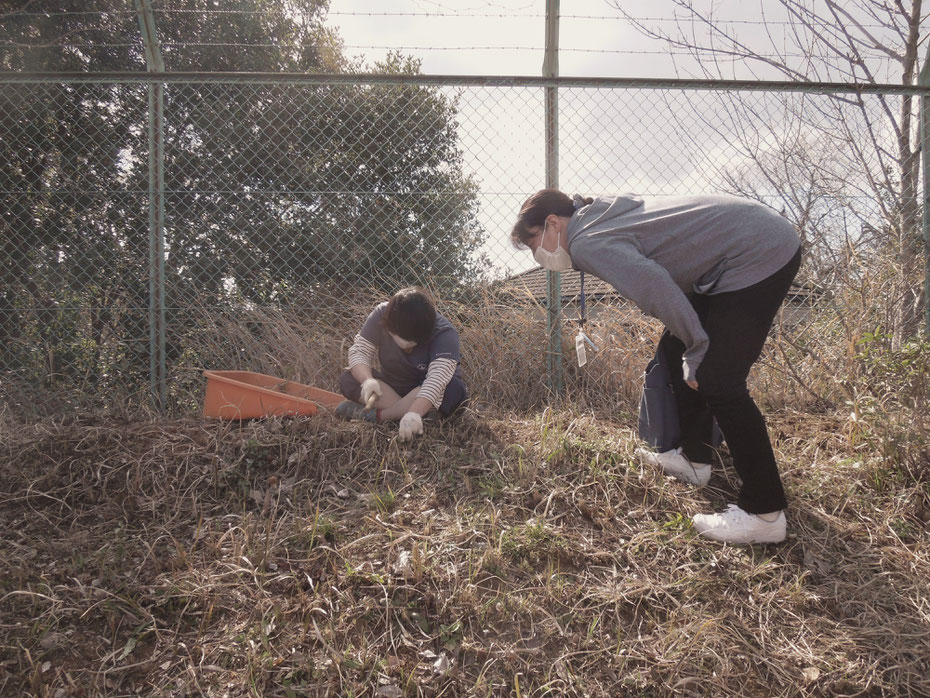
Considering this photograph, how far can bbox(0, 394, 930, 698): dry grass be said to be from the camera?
5.59 ft

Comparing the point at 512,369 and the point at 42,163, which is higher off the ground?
the point at 42,163

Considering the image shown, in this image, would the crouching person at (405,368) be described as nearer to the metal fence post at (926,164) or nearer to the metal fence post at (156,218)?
the metal fence post at (156,218)

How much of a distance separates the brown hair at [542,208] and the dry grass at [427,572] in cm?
94

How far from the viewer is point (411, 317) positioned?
8.95 feet

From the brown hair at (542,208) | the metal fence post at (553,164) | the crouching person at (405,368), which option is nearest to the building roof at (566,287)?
the metal fence post at (553,164)

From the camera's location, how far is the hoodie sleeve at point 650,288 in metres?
1.98

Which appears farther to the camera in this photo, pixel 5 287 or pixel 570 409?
pixel 5 287

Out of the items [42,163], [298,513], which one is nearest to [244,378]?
[298,513]

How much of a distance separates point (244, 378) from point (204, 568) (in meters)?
1.44

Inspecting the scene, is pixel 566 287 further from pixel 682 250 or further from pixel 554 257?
pixel 682 250

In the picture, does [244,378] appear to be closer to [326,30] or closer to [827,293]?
[827,293]

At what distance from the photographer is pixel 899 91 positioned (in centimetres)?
362

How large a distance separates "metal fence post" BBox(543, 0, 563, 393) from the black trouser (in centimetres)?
148

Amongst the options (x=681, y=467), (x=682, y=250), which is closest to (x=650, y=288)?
(x=682, y=250)
